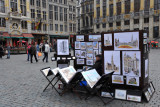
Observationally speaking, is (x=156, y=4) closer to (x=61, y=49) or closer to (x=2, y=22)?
(x=2, y=22)

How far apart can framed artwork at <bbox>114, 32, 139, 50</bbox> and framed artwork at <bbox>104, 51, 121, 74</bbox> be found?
0.76 ft

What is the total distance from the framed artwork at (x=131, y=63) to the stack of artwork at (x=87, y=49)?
306 centimetres

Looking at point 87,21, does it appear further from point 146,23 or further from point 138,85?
point 138,85

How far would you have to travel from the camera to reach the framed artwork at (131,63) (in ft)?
16.4

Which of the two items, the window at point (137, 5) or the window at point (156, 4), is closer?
the window at point (156, 4)

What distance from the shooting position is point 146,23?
4162cm

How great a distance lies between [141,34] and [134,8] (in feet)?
137

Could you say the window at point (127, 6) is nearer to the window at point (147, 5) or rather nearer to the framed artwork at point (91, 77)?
the window at point (147, 5)

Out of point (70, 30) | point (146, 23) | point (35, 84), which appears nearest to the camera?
point (35, 84)

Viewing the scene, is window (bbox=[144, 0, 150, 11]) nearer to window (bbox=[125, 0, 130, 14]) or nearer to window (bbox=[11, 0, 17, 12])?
window (bbox=[125, 0, 130, 14])

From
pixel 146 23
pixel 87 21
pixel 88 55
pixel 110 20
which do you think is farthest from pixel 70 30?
pixel 88 55

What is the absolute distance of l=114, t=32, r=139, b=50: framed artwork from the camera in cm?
495

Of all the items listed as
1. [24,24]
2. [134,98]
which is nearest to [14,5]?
[24,24]

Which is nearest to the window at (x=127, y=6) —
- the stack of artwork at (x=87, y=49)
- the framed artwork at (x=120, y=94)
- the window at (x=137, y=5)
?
the window at (x=137, y=5)
